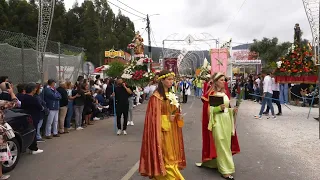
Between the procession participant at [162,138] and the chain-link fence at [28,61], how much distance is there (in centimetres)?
655

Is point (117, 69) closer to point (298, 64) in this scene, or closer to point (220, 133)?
point (298, 64)

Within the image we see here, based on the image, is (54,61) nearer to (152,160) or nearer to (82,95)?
(82,95)

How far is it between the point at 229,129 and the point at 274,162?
5.39 ft

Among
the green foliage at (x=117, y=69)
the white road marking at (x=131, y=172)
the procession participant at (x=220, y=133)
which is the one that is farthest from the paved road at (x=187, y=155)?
the green foliage at (x=117, y=69)

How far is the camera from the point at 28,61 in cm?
1128

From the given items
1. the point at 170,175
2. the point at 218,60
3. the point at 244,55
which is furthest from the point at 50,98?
the point at 244,55

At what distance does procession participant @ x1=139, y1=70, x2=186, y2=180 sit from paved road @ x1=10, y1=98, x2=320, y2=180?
979 millimetres

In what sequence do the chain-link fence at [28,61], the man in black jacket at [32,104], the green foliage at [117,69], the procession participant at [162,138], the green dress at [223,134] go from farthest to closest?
the green foliage at [117,69]
the chain-link fence at [28,61]
the man in black jacket at [32,104]
the green dress at [223,134]
the procession participant at [162,138]

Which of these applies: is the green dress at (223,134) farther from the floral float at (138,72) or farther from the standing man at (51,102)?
the standing man at (51,102)

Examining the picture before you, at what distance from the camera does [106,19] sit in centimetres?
5344

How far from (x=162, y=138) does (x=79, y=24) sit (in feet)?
160

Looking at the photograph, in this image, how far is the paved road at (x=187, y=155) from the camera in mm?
6199

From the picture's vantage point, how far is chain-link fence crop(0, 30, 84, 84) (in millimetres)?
10266

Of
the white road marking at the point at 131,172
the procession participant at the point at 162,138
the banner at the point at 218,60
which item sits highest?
the banner at the point at 218,60
